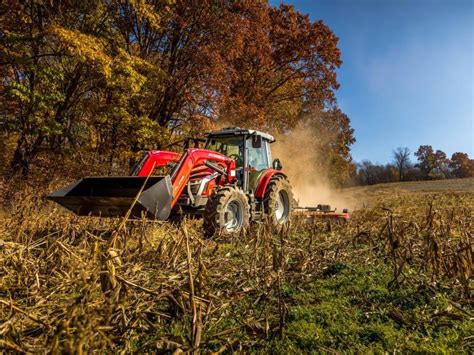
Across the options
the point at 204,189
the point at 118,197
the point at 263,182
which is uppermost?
the point at 263,182

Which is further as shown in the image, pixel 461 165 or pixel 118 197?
pixel 461 165

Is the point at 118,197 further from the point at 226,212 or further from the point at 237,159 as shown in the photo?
the point at 237,159

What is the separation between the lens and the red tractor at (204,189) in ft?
17.2

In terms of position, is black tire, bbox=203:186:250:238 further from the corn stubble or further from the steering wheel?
the corn stubble

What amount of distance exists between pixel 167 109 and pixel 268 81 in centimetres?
837

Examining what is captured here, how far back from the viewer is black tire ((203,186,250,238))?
19.5 ft

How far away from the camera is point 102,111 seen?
11.7 m

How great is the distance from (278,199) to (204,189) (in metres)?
2.62

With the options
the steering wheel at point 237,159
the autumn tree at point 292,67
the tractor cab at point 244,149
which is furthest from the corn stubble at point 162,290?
the autumn tree at point 292,67

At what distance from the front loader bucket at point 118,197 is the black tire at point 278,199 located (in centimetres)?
279

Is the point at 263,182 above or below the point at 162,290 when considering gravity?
above

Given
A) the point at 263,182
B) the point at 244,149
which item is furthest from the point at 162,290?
the point at 263,182

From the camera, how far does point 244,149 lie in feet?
25.5

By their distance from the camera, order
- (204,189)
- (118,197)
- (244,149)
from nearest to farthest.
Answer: (118,197) < (204,189) < (244,149)
